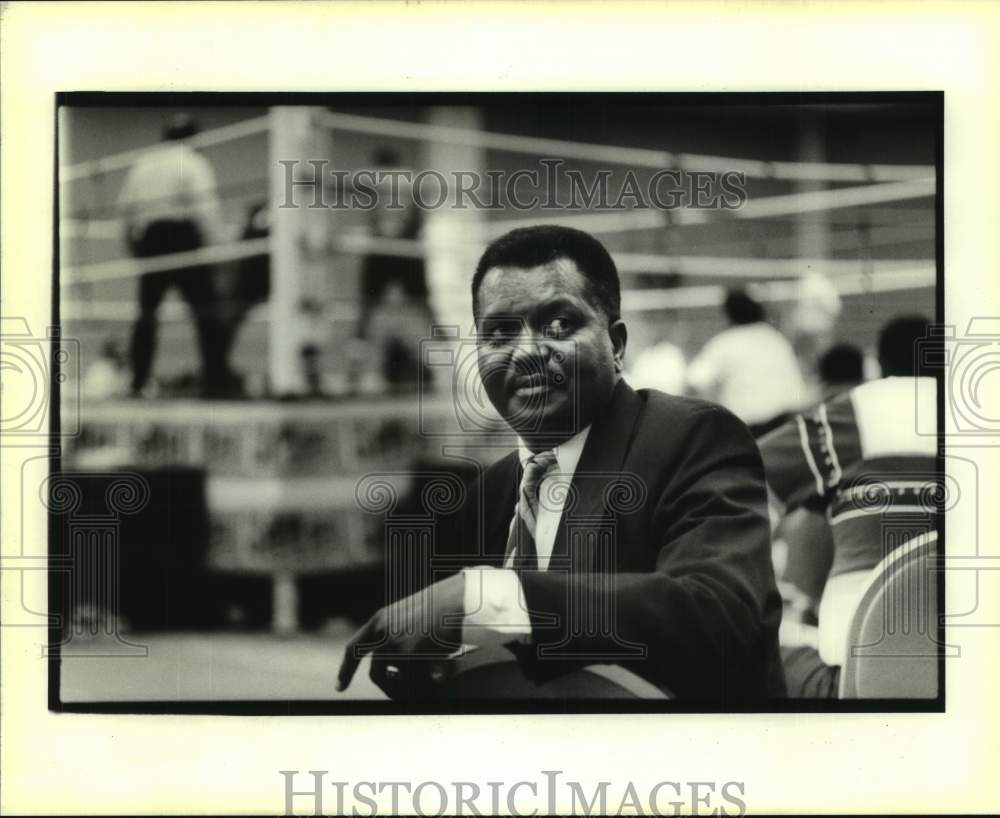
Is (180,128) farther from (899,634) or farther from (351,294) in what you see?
(899,634)

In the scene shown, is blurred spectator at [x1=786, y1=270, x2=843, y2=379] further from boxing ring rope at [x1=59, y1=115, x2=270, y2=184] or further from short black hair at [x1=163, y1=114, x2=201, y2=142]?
short black hair at [x1=163, y1=114, x2=201, y2=142]

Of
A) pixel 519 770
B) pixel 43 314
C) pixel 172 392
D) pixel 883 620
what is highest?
pixel 43 314

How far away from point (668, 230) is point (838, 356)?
27.4 inches

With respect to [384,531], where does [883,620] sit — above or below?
below

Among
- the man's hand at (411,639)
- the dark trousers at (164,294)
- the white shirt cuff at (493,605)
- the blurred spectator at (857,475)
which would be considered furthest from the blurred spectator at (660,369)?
the dark trousers at (164,294)

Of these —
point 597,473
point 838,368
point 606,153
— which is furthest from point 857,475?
point 606,153

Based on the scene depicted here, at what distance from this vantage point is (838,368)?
144 inches

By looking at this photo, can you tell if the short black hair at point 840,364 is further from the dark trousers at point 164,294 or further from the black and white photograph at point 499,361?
the dark trousers at point 164,294

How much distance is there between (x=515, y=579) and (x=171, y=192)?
67.1 inches

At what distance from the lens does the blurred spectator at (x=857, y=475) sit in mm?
3658

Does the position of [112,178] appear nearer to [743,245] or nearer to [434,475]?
[434,475]

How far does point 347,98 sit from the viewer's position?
144 inches

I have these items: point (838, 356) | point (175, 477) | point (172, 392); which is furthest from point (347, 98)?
point (838, 356)

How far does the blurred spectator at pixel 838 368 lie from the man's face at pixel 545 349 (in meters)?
0.67
